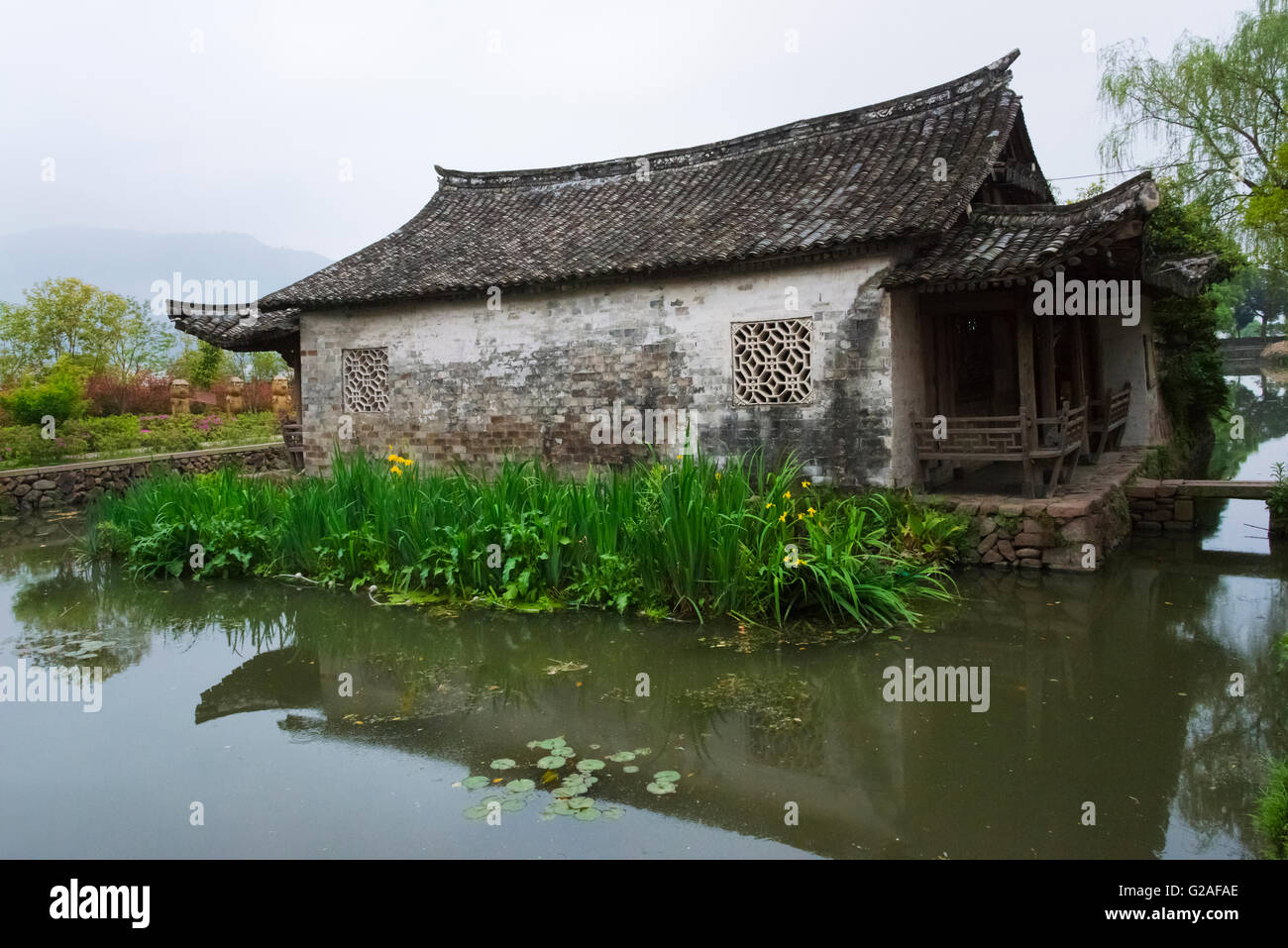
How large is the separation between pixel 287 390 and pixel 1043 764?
2273 cm

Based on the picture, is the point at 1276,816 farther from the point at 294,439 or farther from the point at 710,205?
the point at 294,439

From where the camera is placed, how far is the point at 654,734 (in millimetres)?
4977

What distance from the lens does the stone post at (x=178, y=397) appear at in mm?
21000

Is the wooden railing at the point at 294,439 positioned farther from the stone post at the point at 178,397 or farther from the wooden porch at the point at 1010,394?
the wooden porch at the point at 1010,394

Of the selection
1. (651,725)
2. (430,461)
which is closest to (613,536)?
(651,725)

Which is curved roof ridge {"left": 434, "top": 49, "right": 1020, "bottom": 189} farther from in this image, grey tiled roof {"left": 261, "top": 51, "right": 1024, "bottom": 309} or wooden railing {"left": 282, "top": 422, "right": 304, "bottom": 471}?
wooden railing {"left": 282, "top": 422, "right": 304, "bottom": 471}

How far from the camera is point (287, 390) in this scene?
23.8 meters

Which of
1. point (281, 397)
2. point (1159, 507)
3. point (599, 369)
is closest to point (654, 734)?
point (599, 369)

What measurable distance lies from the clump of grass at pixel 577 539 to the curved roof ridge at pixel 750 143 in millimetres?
5157

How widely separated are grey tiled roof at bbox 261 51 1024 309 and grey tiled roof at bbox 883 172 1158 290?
37 centimetres

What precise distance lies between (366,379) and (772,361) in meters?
6.33

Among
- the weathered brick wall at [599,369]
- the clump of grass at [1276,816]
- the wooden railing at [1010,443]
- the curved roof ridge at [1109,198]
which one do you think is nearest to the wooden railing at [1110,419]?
the wooden railing at [1010,443]
